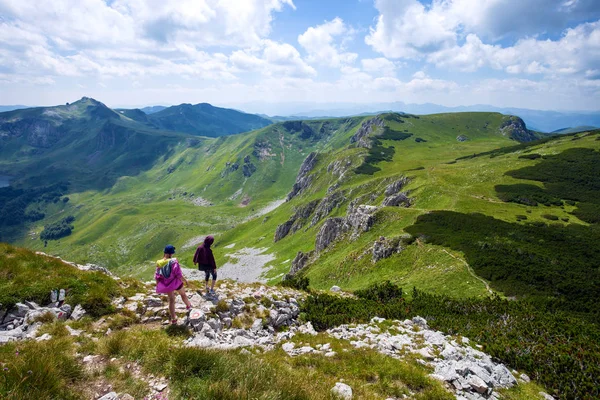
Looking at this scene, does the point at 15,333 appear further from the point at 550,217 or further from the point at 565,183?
the point at 565,183

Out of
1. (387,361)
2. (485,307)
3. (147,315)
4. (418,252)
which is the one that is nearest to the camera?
(387,361)

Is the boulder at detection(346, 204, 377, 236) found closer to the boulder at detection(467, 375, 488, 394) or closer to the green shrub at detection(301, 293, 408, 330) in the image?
the green shrub at detection(301, 293, 408, 330)

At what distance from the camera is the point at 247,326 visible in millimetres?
16656

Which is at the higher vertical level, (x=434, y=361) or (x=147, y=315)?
(x=147, y=315)

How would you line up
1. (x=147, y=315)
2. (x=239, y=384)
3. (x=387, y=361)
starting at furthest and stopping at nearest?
(x=147, y=315) → (x=387, y=361) → (x=239, y=384)

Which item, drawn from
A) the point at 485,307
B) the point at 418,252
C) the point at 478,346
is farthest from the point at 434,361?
the point at 418,252

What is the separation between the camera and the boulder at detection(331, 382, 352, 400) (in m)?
8.34

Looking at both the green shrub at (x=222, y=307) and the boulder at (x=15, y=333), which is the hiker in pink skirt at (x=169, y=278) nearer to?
the green shrub at (x=222, y=307)

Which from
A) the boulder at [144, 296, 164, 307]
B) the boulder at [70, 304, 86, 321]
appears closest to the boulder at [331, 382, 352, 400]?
the boulder at [144, 296, 164, 307]

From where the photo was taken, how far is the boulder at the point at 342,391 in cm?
834

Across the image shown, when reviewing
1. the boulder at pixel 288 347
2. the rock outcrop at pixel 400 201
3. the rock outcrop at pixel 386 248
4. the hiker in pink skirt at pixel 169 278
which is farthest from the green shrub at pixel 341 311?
the rock outcrop at pixel 400 201

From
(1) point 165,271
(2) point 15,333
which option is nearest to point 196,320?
(1) point 165,271

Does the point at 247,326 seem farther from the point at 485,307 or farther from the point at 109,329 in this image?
the point at 485,307

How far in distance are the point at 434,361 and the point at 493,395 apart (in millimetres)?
2593
